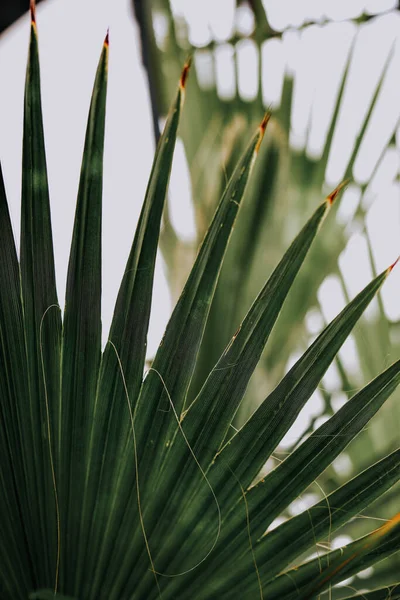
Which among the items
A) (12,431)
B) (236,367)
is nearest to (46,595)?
(12,431)

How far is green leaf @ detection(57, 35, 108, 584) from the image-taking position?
406 mm

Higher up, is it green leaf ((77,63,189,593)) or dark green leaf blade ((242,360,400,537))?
green leaf ((77,63,189,593))

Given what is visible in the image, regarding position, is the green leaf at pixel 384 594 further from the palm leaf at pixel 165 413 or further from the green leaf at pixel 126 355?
the green leaf at pixel 126 355

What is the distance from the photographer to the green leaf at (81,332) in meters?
0.41

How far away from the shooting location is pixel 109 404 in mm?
427

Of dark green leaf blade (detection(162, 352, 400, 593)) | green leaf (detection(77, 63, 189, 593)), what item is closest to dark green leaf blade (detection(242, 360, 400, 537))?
dark green leaf blade (detection(162, 352, 400, 593))

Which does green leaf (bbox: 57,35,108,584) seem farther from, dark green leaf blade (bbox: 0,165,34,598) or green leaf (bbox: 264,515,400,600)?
green leaf (bbox: 264,515,400,600)

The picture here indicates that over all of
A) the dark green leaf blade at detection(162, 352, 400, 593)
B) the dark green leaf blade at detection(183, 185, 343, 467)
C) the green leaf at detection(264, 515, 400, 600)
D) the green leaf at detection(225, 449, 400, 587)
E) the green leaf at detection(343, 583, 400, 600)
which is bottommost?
the green leaf at detection(343, 583, 400, 600)

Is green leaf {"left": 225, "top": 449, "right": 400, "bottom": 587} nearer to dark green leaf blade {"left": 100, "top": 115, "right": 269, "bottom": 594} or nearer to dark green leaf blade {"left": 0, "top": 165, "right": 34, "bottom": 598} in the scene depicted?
dark green leaf blade {"left": 100, "top": 115, "right": 269, "bottom": 594}

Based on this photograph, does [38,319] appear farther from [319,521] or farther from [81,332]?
[319,521]

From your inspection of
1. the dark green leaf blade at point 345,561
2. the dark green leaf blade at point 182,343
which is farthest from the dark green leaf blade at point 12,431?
the dark green leaf blade at point 345,561

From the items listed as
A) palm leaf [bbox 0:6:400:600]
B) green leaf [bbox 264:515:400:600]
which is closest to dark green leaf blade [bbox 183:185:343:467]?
palm leaf [bbox 0:6:400:600]

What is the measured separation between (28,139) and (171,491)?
0.92 ft

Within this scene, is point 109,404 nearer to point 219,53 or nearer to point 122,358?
point 122,358
